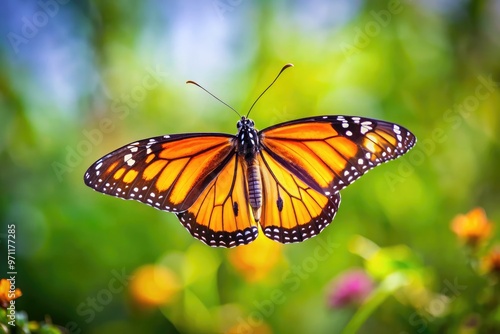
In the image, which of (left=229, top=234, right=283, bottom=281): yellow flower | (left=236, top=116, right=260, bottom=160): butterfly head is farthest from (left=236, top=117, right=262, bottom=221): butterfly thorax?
(left=229, top=234, right=283, bottom=281): yellow flower

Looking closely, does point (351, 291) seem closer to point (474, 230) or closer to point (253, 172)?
point (474, 230)

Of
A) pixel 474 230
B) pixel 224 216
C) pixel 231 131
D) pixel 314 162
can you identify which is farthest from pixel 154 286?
pixel 474 230

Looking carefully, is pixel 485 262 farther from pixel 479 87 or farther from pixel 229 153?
pixel 479 87

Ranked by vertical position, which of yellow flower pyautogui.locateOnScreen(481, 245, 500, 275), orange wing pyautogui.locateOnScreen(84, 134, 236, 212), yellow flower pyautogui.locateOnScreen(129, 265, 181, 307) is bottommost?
yellow flower pyautogui.locateOnScreen(129, 265, 181, 307)

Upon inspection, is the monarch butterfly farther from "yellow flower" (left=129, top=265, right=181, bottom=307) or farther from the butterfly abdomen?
"yellow flower" (left=129, top=265, right=181, bottom=307)

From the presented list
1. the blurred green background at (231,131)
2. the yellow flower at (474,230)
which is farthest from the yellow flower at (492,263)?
the blurred green background at (231,131)

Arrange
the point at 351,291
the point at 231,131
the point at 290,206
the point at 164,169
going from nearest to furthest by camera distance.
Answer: the point at 164,169
the point at 290,206
the point at 351,291
the point at 231,131

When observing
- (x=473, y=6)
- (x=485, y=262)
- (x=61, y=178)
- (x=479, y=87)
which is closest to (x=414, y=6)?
(x=473, y=6)

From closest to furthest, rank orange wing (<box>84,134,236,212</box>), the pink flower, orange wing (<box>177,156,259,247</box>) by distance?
orange wing (<box>84,134,236,212</box>) < orange wing (<box>177,156,259,247</box>) < the pink flower
